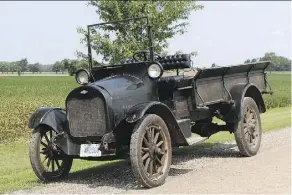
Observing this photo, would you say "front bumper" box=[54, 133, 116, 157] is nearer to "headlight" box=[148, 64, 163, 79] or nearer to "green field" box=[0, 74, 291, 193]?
"green field" box=[0, 74, 291, 193]

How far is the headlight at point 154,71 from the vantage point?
24.7 feet

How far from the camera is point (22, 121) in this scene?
1362 cm

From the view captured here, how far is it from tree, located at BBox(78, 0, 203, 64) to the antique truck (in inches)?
197

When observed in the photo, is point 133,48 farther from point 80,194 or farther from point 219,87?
point 80,194

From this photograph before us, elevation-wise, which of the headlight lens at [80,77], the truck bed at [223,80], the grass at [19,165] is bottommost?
the grass at [19,165]

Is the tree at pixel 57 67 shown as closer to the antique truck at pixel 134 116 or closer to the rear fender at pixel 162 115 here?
the antique truck at pixel 134 116

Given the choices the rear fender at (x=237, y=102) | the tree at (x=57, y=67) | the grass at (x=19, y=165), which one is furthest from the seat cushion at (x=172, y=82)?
the tree at (x=57, y=67)

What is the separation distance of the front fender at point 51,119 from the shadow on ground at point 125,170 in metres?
0.89

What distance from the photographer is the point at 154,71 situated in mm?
7578

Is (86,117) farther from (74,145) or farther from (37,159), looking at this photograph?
(37,159)

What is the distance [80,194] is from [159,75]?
2.22m

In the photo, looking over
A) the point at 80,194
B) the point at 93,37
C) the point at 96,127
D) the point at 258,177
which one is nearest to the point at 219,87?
the point at 258,177

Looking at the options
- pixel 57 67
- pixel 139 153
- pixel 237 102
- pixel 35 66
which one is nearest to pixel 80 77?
pixel 139 153

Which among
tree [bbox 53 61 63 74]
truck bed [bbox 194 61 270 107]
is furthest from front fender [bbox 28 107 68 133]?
tree [bbox 53 61 63 74]
